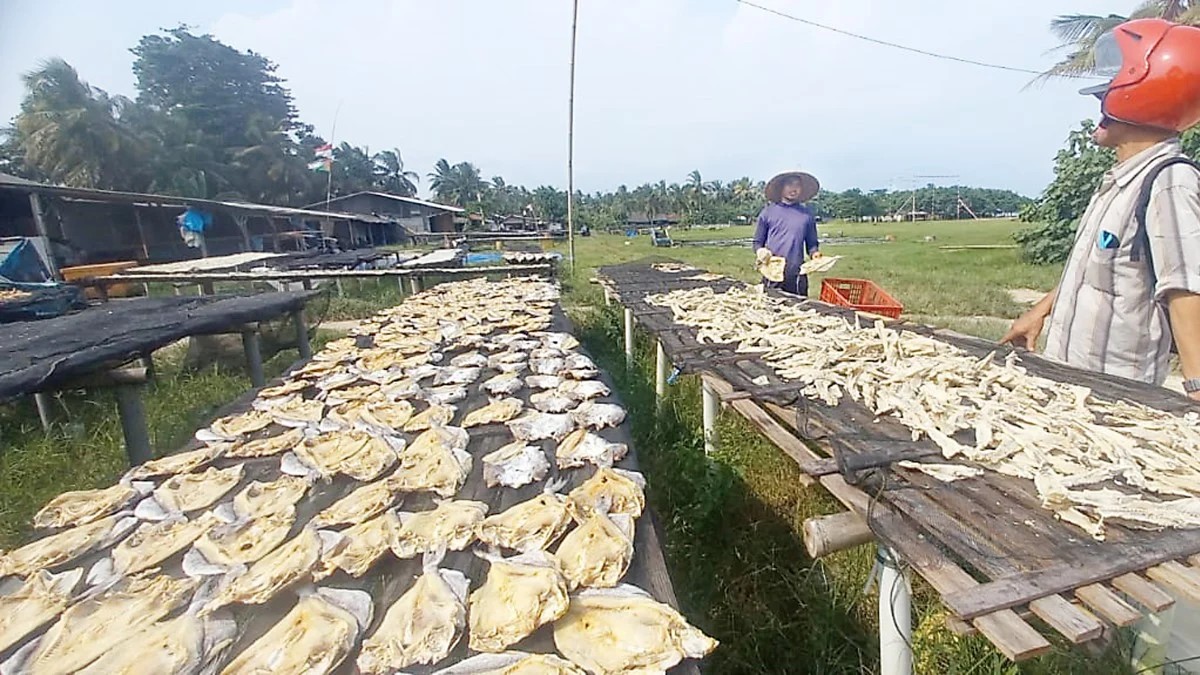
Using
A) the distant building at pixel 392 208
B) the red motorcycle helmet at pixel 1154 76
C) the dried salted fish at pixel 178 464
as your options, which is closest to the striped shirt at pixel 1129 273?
the red motorcycle helmet at pixel 1154 76

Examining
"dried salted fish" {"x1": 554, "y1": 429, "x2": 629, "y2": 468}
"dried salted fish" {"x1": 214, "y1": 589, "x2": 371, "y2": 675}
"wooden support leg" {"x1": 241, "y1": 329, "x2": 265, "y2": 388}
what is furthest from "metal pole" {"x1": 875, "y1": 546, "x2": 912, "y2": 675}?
"wooden support leg" {"x1": 241, "y1": 329, "x2": 265, "y2": 388}

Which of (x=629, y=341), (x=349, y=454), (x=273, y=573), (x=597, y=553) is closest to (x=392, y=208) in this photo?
(x=629, y=341)

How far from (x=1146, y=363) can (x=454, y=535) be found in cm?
262

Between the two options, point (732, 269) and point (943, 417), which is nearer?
point (943, 417)

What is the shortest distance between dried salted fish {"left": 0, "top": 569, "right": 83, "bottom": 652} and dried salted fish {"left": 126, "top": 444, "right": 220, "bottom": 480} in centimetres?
58

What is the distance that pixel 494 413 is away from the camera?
8.27ft

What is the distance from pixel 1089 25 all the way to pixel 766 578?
1868 cm

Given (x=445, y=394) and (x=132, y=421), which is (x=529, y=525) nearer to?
(x=445, y=394)

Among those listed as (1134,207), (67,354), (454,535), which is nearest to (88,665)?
(454,535)

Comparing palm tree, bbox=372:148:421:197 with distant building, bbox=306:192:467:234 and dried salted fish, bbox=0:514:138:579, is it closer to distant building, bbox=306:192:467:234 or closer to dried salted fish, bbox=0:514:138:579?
distant building, bbox=306:192:467:234

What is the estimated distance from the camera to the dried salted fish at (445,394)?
2.74 metres

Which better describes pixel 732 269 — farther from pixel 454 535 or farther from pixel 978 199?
pixel 978 199

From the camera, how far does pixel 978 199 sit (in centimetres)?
10319

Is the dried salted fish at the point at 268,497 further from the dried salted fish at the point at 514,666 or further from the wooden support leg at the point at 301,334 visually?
the wooden support leg at the point at 301,334
